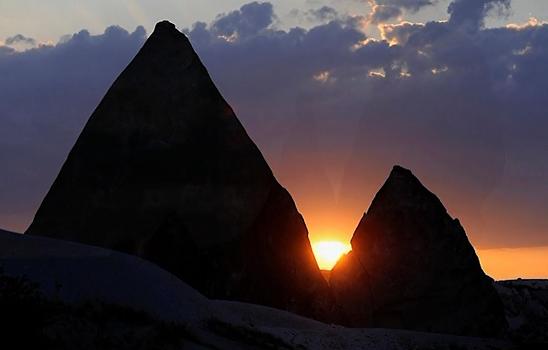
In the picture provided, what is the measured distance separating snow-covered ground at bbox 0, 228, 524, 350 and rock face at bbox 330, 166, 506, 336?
5.05 metres

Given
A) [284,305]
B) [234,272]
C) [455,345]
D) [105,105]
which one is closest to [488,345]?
[455,345]

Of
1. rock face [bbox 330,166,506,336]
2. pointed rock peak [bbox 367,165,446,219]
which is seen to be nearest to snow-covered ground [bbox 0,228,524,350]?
rock face [bbox 330,166,506,336]

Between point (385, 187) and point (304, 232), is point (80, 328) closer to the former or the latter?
point (304, 232)

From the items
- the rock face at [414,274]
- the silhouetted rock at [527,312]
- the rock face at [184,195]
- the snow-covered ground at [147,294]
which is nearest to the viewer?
the snow-covered ground at [147,294]

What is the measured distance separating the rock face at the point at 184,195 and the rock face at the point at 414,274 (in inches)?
59.6

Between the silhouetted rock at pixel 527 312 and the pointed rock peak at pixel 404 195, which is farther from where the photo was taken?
the pointed rock peak at pixel 404 195

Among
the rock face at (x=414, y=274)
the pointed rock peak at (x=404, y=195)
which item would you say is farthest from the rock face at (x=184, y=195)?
the pointed rock peak at (x=404, y=195)

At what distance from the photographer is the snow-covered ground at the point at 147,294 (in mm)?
13727

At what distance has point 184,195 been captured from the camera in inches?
801

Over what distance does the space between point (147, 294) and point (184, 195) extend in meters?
6.19

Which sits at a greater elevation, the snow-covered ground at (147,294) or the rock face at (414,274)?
the rock face at (414,274)

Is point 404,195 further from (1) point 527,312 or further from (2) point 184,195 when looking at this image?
(1) point 527,312

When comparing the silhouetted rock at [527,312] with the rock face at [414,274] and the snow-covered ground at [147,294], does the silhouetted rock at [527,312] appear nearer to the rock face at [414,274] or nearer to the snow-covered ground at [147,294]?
the rock face at [414,274]

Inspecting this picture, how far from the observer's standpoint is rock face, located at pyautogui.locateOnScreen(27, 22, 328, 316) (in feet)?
65.2
